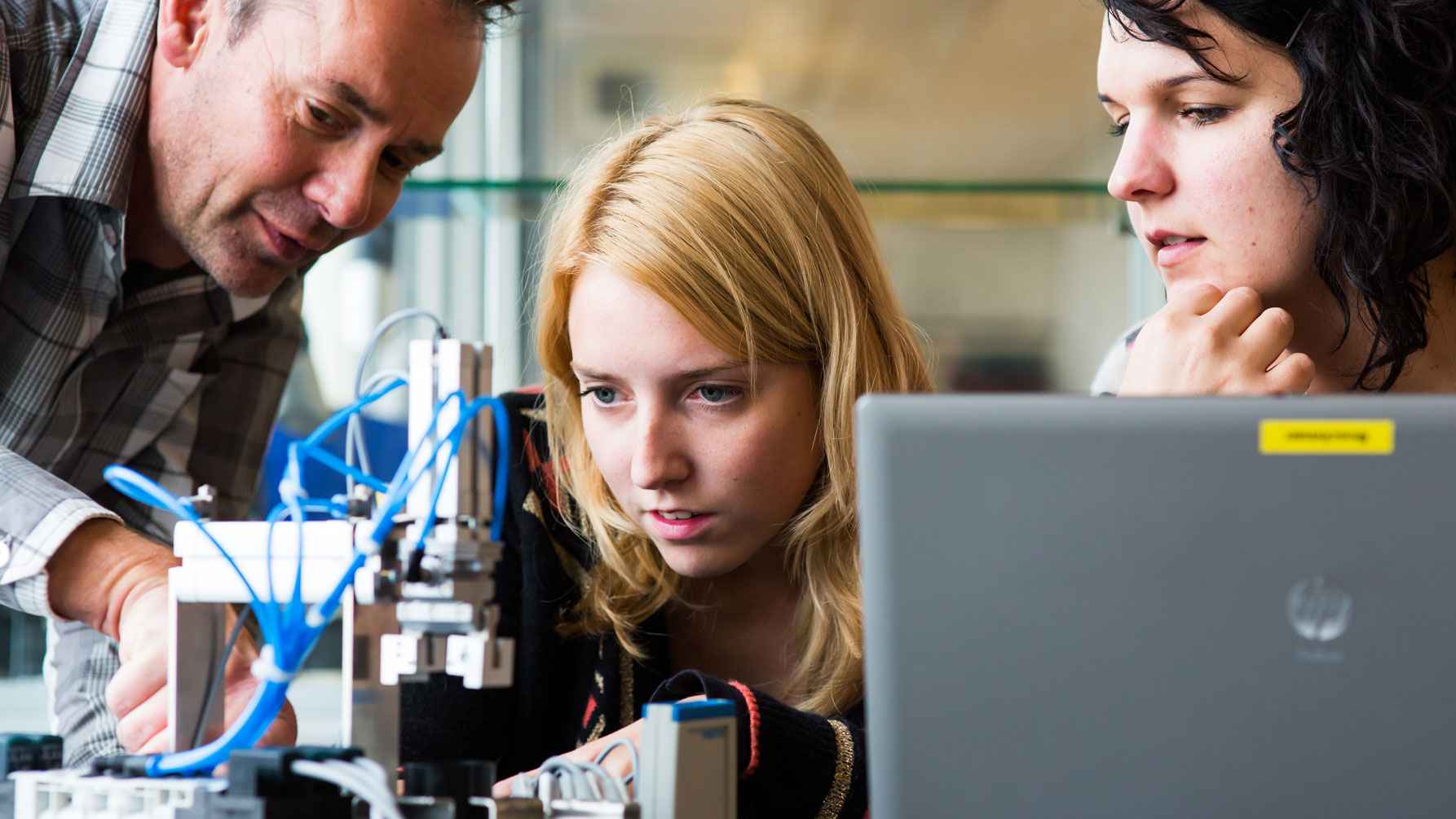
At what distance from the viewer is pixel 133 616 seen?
1029mm

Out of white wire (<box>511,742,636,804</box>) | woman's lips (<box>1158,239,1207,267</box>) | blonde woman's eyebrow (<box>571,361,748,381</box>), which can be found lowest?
white wire (<box>511,742,636,804</box>)

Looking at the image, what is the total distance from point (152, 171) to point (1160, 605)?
1368mm

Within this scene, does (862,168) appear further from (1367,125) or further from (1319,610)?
(1319,610)

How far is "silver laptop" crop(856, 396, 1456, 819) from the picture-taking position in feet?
2.04

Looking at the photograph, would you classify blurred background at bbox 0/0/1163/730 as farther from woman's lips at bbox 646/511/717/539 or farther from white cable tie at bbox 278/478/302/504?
white cable tie at bbox 278/478/302/504

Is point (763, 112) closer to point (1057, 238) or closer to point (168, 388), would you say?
point (1057, 238)

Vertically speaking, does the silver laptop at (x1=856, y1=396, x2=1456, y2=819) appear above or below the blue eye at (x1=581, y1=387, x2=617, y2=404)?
below

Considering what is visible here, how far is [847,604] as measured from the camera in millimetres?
1338

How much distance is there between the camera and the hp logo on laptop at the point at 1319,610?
2.04 feet

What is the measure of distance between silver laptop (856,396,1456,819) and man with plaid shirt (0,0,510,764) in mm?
1001

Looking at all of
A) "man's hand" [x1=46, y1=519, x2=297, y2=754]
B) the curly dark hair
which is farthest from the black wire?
the curly dark hair

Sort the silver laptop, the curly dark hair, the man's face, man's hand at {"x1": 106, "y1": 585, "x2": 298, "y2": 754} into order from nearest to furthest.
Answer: the silver laptop, man's hand at {"x1": 106, "y1": 585, "x2": 298, "y2": 754}, the curly dark hair, the man's face

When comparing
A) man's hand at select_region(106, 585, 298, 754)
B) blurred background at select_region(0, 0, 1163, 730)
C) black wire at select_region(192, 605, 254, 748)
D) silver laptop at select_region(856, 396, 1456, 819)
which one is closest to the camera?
silver laptop at select_region(856, 396, 1456, 819)

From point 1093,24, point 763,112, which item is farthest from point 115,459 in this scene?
point 1093,24
